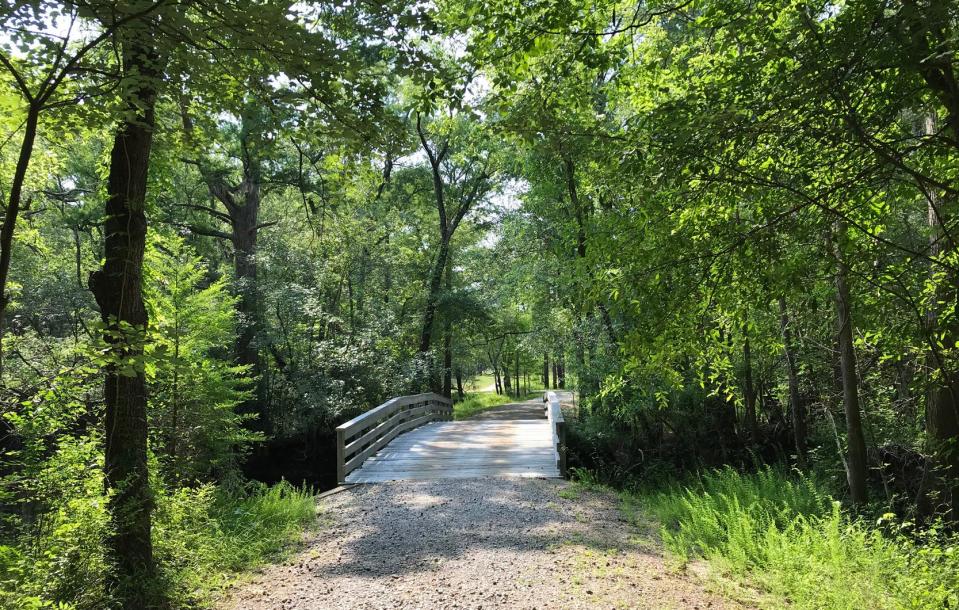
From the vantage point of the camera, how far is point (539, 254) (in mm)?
14633

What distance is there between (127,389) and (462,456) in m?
6.85

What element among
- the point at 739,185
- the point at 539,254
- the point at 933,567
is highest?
the point at 539,254

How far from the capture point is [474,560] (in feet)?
17.4

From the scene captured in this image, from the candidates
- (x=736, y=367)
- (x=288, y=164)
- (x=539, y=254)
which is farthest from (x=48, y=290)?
(x=736, y=367)

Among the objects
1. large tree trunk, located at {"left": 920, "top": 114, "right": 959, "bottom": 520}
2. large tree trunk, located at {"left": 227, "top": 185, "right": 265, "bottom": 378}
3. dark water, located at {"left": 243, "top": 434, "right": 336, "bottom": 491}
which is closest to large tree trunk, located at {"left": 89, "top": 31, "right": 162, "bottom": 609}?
large tree trunk, located at {"left": 920, "top": 114, "right": 959, "bottom": 520}

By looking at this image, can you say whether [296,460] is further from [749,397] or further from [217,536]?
[749,397]

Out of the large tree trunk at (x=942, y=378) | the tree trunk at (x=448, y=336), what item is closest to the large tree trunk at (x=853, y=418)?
the large tree trunk at (x=942, y=378)

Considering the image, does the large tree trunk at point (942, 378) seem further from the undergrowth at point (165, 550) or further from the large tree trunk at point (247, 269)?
the large tree trunk at point (247, 269)

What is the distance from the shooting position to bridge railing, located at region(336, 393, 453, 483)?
29.4 ft

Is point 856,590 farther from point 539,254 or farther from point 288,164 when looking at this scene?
point 288,164

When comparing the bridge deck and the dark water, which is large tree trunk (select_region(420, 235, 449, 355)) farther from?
the bridge deck

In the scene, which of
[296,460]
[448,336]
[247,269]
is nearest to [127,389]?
[296,460]

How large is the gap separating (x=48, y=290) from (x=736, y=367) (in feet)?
67.5

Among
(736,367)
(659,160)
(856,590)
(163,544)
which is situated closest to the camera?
(659,160)
